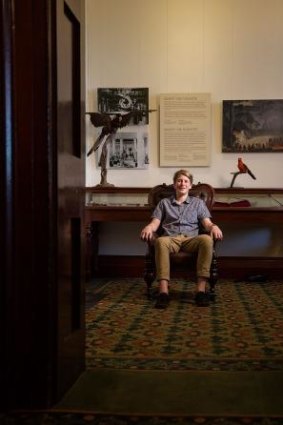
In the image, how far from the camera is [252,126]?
5.44m

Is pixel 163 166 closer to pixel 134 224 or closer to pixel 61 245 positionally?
pixel 134 224

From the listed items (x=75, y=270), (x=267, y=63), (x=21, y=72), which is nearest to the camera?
(x=21, y=72)

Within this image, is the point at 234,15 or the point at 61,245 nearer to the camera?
the point at 61,245

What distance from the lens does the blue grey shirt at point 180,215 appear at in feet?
14.0

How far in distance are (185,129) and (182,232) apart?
1.67 metres

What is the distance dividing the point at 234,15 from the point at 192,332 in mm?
3850

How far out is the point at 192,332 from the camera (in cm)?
293

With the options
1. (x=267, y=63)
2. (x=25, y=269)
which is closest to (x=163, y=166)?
(x=267, y=63)

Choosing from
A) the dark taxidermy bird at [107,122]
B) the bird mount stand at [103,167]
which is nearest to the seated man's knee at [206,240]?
the bird mount stand at [103,167]

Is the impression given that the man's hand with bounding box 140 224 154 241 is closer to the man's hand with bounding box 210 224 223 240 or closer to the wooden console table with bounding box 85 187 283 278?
the man's hand with bounding box 210 224 223 240

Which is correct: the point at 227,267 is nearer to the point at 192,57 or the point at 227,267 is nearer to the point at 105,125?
the point at 105,125

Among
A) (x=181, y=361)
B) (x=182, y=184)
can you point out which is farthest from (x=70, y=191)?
(x=182, y=184)

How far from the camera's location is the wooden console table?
495cm

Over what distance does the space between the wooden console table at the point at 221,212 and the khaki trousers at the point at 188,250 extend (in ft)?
3.07
